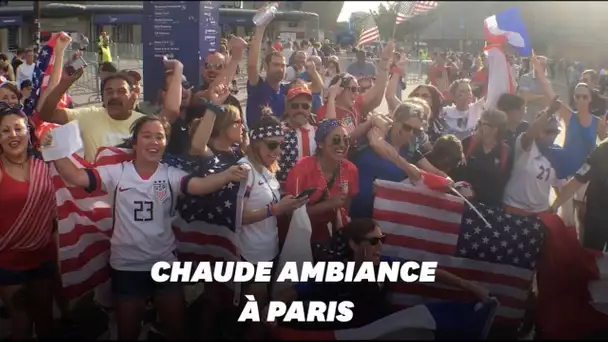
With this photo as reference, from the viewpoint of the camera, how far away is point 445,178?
4207 millimetres

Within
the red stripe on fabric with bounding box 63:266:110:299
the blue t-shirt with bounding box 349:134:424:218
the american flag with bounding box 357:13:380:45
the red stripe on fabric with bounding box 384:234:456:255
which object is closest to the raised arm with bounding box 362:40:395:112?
the blue t-shirt with bounding box 349:134:424:218

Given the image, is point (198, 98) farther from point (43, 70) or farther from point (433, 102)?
point (433, 102)

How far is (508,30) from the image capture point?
6.18 m

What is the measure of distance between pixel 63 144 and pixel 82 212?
73 cm

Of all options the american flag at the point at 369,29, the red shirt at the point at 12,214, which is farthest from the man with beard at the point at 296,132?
the american flag at the point at 369,29

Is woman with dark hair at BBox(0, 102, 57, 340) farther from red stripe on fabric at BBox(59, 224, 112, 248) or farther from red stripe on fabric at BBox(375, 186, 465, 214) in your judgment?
red stripe on fabric at BBox(375, 186, 465, 214)

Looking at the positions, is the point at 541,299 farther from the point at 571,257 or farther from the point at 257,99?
the point at 257,99

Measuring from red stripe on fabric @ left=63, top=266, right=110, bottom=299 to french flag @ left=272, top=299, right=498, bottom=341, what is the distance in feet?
4.35

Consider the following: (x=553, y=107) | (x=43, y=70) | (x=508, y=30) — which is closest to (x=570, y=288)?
(x=553, y=107)

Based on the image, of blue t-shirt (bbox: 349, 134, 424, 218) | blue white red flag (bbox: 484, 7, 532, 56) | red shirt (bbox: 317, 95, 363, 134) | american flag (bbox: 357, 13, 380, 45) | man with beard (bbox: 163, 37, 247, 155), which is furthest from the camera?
american flag (bbox: 357, 13, 380, 45)

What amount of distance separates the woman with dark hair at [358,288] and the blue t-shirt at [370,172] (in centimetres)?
61

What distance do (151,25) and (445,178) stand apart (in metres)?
3.72

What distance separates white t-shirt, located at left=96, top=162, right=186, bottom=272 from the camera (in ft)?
11.6

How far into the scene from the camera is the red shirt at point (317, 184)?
4039 millimetres
